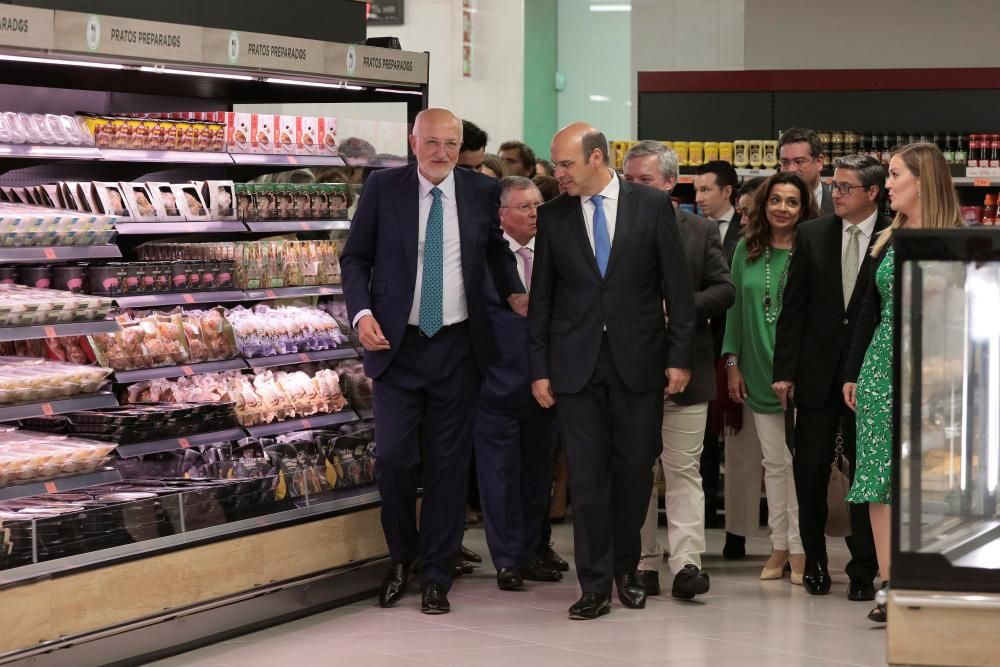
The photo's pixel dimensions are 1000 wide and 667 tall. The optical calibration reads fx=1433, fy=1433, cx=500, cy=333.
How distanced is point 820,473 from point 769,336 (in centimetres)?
64

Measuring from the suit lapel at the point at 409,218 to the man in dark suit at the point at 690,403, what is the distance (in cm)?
86

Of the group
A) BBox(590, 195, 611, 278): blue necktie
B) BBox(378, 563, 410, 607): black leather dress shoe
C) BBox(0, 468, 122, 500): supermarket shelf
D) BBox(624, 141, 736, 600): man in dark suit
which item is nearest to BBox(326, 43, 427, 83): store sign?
BBox(624, 141, 736, 600): man in dark suit

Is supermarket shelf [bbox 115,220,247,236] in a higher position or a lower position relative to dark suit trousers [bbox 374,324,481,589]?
higher

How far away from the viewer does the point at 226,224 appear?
566cm

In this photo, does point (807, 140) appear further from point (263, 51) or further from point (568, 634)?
point (568, 634)

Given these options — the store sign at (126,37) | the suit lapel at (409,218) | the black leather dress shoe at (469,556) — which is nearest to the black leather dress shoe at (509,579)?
the black leather dress shoe at (469,556)

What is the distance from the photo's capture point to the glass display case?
2725mm

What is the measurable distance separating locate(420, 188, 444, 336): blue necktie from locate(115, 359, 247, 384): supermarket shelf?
30.9 inches

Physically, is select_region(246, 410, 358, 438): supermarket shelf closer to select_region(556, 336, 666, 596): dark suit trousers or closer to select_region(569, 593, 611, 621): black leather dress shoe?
select_region(556, 336, 666, 596): dark suit trousers

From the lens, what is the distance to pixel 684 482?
5.76 meters

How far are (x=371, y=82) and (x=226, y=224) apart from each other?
2.85ft

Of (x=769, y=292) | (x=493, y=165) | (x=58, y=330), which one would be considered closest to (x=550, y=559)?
(x=769, y=292)

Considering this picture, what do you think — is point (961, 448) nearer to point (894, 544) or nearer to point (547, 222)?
point (894, 544)

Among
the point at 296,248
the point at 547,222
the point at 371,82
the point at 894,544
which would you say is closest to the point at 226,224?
the point at 296,248
